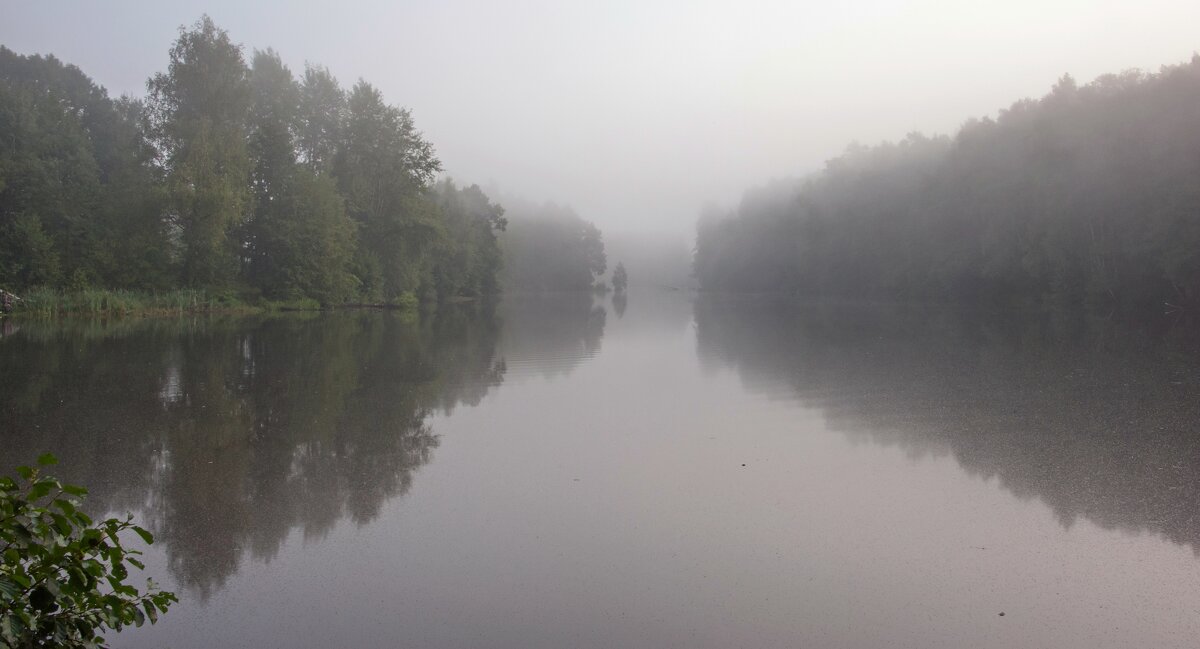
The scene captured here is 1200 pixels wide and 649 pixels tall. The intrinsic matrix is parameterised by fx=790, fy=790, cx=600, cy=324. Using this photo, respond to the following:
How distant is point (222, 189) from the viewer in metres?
31.5

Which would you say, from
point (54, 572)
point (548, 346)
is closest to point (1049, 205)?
point (548, 346)

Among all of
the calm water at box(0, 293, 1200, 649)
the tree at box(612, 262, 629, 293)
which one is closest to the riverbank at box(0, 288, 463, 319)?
the calm water at box(0, 293, 1200, 649)

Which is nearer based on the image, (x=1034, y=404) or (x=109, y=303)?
(x=1034, y=404)

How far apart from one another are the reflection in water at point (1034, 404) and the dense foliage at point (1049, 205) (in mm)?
19645

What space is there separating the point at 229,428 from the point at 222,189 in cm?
2671

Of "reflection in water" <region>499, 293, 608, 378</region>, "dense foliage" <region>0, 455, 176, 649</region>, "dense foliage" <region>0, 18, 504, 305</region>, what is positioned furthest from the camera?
"dense foliage" <region>0, 18, 504, 305</region>

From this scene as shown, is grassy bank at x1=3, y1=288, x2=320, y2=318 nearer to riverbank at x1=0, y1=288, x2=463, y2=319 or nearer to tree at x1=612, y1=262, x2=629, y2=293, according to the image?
riverbank at x1=0, y1=288, x2=463, y2=319

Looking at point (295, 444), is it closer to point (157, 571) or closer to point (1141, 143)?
point (157, 571)

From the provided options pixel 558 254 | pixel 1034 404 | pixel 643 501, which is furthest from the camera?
pixel 558 254

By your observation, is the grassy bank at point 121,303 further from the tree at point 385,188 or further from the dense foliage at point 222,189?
the tree at point 385,188

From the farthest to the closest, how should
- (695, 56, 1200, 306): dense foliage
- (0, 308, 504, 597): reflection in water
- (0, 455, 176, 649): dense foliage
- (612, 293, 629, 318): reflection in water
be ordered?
(612, 293, 629, 318): reflection in water, (695, 56, 1200, 306): dense foliage, (0, 308, 504, 597): reflection in water, (0, 455, 176, 649): dense foliage

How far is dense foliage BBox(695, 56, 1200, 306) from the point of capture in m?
35.1

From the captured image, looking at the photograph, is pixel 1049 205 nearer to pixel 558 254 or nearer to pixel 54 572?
pixel 54 572

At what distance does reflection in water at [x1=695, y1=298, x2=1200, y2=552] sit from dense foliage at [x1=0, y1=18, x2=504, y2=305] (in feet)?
77.2
